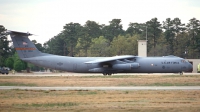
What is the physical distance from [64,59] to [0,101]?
30.1m

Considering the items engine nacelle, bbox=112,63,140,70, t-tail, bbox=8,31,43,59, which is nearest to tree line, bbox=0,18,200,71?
t-tail, bbox=8,31,43,59

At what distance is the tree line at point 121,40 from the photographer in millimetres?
94375

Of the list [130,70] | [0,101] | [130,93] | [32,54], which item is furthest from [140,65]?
[0,101]

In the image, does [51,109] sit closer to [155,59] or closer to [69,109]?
[69,109]

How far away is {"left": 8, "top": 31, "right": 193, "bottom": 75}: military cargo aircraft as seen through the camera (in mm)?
52000

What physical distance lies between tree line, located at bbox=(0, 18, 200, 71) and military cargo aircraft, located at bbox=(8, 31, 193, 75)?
31.1 metres

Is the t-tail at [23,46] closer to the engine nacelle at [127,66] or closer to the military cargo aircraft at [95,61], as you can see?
the military cargo aircraft at [95,61]

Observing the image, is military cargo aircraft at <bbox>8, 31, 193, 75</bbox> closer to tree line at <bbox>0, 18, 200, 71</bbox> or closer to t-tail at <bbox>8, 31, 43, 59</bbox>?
t-tail at <bbox>8, 31, 43, 59</bbox>

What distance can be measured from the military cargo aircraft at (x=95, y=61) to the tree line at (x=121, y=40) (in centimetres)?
3106

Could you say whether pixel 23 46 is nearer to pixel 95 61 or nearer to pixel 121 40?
pixel 95 61

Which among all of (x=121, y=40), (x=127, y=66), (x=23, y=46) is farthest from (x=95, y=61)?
(x=121, y=40)

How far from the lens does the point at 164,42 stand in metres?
101

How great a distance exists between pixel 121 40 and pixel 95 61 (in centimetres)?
4371

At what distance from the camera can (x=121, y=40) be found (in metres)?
95.1
